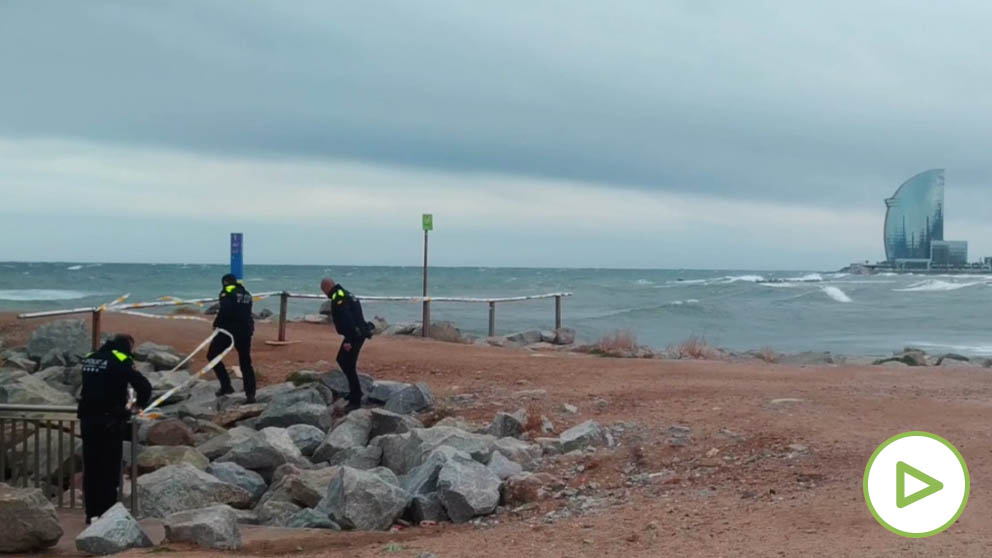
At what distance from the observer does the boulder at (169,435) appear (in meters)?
11.4

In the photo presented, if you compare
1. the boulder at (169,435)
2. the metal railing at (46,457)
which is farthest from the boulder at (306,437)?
the metal railing at (46,457)

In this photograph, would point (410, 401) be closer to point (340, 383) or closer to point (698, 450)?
point (340, 383)

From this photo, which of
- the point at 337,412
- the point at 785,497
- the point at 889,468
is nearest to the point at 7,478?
the point at 337,412

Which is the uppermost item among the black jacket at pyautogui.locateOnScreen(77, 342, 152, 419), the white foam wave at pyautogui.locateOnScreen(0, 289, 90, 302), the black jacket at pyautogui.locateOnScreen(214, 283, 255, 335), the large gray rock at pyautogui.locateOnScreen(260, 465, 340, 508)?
the black jacket at pyautogui.locateOnScreen(214, 283, 255, 335)

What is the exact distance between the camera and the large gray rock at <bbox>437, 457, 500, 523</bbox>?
870cm

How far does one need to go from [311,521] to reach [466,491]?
50.2 inches

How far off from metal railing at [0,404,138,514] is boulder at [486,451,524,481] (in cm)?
302

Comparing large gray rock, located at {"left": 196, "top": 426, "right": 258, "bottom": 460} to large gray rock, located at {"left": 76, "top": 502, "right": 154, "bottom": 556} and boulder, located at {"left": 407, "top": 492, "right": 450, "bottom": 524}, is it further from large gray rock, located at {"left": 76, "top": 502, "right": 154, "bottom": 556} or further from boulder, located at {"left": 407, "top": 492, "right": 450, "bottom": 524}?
large gray rock, located at {"left": 76, "top": 502, "right": 154, "bottom": 556}

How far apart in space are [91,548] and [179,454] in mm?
2785

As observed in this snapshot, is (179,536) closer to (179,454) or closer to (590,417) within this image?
(179,454)

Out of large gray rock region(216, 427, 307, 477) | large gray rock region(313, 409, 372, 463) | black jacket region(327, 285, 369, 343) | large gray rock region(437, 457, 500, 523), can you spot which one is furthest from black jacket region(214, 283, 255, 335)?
large gray rock region(437, 457, 500, 523)

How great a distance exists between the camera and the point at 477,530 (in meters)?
8.32

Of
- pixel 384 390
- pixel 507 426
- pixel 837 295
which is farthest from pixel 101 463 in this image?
pixel 837 295

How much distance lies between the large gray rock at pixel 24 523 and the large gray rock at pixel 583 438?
15.4 ft
